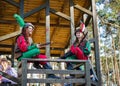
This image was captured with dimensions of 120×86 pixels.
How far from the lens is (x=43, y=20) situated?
10.4 m

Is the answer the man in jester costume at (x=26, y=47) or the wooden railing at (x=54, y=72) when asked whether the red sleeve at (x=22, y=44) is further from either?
the wooden railing at (x=54, y=72)

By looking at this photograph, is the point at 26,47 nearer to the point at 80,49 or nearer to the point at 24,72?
the point at 24,72

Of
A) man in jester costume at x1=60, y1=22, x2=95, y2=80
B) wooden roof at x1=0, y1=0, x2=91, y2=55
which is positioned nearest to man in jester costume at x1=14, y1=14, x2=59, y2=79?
man in jester costume at x1=60, y1=22, x2=95, y2=80

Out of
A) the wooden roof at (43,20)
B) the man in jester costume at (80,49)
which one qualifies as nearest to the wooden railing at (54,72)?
the man in jester costume at (80,49)

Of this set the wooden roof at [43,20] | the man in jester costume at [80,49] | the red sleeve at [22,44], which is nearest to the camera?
the red sleeve at [22,44]

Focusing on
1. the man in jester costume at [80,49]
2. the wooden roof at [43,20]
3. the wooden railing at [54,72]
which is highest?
the wooden roof at [43,20]

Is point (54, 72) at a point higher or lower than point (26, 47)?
lower

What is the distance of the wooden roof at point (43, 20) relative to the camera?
879 cm

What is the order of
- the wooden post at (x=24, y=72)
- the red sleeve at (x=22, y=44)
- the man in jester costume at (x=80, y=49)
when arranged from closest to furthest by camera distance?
the wooden post at (x=24, y=72)
the red sleeve at (x=22, y=44)
the man in jester costume at (x=80, y=49)

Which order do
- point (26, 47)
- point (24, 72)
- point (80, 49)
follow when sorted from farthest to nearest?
point (80, 49) → point (26, 47) → point (24, 72)

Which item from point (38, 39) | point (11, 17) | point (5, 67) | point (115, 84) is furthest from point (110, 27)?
point (5, 67)

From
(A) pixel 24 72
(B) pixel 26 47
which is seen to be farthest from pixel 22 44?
(A) pixel 24 72

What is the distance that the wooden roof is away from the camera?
8789 millimetres

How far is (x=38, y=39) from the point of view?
1191 centimetres
